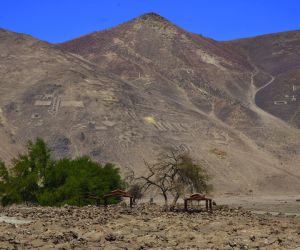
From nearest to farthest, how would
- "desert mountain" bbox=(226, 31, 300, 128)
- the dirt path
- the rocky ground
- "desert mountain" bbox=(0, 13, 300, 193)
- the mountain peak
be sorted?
1. the rocky ground
2. "desert mountain" bbox=(0, 13, 300, 193)
3. the dirt path
4. "desert mountain" bbox=(226, 31, 300, 128)
5. the mountain peak

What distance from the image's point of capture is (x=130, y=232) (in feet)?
80.5

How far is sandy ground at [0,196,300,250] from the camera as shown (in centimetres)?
2045

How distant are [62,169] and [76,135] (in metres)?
35.5

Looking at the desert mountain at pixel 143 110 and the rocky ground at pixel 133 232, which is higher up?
the desert mountain at pixel 143 110

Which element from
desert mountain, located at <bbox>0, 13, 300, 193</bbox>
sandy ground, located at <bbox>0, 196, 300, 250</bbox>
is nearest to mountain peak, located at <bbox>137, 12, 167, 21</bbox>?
desert mountain, located at <bbox>0, 13, 300, 193</bbox>

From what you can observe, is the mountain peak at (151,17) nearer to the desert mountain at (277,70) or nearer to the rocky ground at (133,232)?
the desert mountain at (277,70)

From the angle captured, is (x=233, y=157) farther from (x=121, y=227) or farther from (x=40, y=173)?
(x=121, y=227)

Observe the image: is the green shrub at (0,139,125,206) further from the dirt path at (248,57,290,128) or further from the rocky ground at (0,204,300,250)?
the dirt path at (248,57,290,128)

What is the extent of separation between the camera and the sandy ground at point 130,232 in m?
20.5

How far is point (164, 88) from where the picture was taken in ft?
339

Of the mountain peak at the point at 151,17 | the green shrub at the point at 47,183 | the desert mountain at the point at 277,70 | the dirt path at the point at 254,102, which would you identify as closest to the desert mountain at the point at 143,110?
the dirt path at the point at 254,102

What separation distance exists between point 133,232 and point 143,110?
A: 207 ft

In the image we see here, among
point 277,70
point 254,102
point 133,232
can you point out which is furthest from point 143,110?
point 133,232

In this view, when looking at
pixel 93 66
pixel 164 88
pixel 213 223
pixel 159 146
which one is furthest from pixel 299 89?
pixel 213 223
